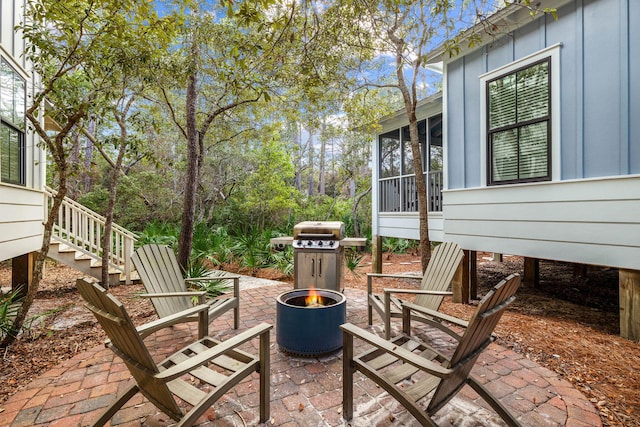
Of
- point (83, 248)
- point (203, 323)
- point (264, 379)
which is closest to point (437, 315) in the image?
point (264, 379)

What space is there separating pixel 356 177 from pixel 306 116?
710 centimetres

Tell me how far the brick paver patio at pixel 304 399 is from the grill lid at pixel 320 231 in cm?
196

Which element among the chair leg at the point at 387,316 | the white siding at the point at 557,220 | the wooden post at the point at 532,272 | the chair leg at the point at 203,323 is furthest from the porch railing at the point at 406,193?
the chair leg at the point at 203,323

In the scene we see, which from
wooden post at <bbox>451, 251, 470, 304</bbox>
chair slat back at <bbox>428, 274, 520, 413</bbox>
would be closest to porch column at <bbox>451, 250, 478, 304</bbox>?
wooden post at <bbox>451, 251, 470, 304</bbox>

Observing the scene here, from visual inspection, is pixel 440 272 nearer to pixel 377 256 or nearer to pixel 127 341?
pixel 127 341

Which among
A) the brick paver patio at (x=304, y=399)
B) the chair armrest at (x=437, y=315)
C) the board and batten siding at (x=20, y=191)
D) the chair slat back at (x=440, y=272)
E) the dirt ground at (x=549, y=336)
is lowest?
the dirt ground at (x=549, y=336)

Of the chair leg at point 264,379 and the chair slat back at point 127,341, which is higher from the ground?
the chair slat back at point 127,341

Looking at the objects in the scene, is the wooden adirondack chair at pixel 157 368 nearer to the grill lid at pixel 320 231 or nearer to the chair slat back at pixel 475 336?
the chair slat back at pixel 475 336

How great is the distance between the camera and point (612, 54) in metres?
3.50

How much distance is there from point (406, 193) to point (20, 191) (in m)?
7.01

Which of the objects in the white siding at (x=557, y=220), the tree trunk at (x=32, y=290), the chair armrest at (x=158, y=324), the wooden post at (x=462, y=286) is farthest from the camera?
the wooden post at (x=462, y=286)

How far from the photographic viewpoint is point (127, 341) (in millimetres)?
1584

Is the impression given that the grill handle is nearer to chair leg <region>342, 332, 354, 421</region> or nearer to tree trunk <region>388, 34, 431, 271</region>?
tree trunk <region>388, 34, 431, 271</region>

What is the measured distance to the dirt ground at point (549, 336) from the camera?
2.39 metres
